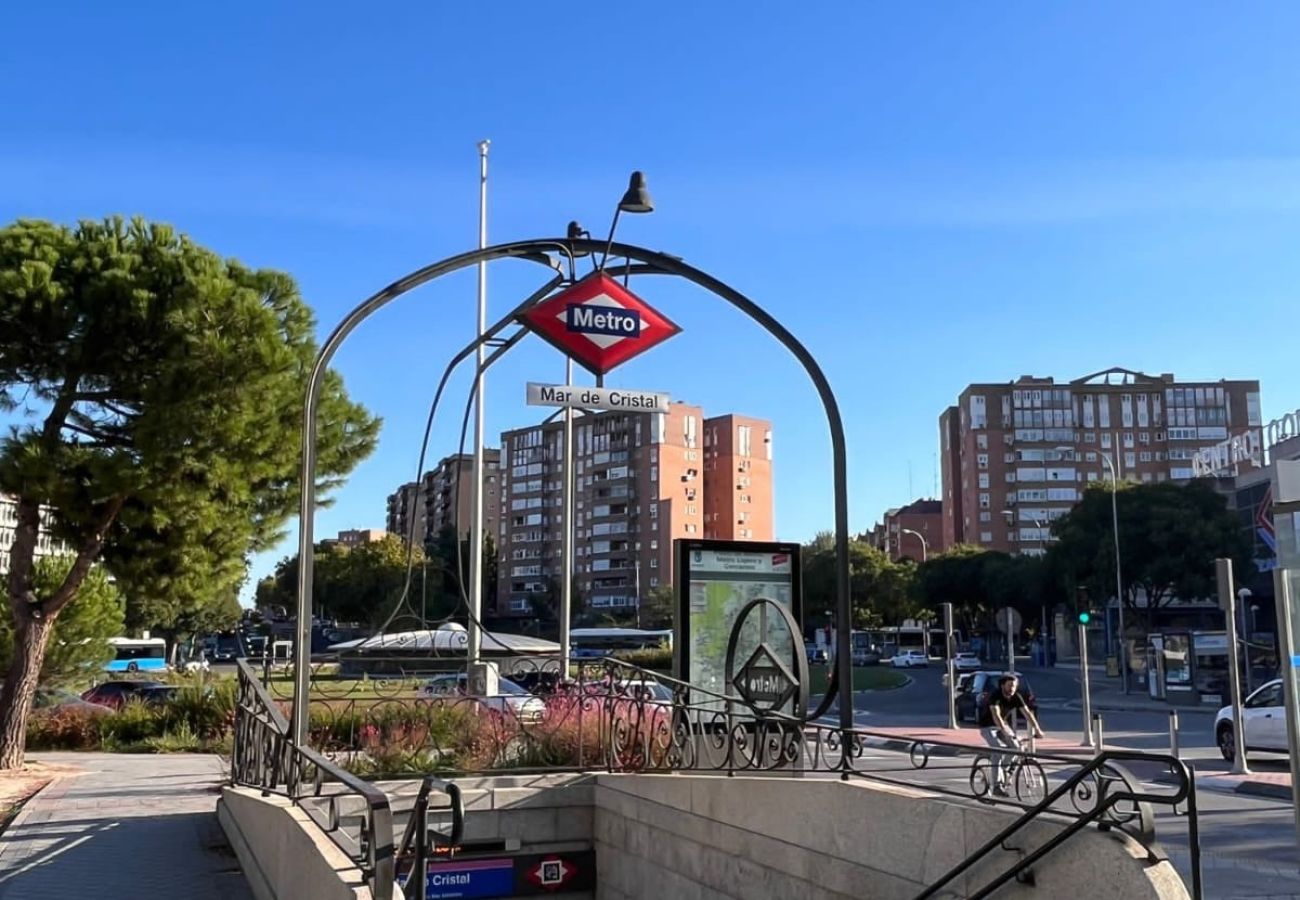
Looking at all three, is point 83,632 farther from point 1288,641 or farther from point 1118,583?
point 1118,583

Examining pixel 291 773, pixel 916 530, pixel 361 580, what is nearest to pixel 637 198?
pixel 291 773

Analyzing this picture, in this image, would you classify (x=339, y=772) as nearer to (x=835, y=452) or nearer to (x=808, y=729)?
(x=808, y=729)

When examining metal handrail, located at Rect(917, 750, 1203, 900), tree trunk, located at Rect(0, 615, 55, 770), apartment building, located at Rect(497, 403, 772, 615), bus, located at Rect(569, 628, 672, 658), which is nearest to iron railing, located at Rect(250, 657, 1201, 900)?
metal handrail, located at Rect(917, 750, 1203, 900)

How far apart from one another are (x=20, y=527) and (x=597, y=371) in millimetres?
11011

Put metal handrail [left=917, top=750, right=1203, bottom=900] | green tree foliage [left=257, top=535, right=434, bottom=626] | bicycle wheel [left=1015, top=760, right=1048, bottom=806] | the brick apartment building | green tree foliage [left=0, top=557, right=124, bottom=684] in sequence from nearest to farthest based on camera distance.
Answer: metal handrail [left=917, top=750, right=1203, bottom=900] → bicycle wheel [left=1015, top=760, right=1048, bottom=806] → green tree foliage [left=0, top=557, right=124, bottom=684] → green tree foliage [left=257, top=535, right=434, bottom=626] → the brick apartment building

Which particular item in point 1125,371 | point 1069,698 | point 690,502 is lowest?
point 1069,698

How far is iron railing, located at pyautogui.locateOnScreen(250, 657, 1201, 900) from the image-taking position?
335 inches

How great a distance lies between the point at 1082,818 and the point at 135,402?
15.0 meters

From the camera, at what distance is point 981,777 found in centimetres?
767

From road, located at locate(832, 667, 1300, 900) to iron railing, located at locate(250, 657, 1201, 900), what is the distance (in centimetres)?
37

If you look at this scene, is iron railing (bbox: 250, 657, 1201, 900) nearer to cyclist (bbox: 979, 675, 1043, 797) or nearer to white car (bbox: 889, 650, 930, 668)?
cyclist (bbox: 979, 675, 1043, 797)

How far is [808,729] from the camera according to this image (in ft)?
30.1

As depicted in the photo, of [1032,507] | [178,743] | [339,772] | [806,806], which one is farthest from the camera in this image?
[1032,507]

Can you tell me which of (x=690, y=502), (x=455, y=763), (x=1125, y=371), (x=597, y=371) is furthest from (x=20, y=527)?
(x=1125, y=371)
